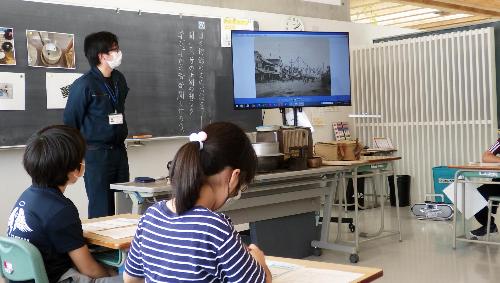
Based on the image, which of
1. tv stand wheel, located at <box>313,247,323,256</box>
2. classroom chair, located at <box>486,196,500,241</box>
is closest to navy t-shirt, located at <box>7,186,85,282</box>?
tv stand wheel, located at <box>313,247,323,256</box>

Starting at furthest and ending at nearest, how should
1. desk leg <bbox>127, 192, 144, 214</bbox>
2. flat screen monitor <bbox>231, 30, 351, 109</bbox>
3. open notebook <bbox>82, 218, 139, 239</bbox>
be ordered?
flat screen monitor <bbox>231, 30, 351, 109</bbox> → desk leg <bbox>127, 192, 144, 214</bbox> → open notebook <bbox>82, 218, 139, 239</bbox>

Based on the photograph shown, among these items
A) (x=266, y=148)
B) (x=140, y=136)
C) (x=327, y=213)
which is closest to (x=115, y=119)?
(x=266, y=148)

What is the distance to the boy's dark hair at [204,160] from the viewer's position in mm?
1380

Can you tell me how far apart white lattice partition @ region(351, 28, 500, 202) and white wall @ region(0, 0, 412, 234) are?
0.40m

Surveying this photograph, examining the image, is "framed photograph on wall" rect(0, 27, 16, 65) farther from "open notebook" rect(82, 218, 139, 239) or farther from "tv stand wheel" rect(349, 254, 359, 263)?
"tv stand wheel" rect(349, 254, 359, 263)

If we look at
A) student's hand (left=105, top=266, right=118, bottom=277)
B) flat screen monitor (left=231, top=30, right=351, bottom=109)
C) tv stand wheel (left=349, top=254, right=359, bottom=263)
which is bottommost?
tv stand wheel (left=349, top=254, right=359, bottom=263)

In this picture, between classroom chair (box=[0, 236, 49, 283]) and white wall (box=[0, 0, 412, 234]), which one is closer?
classroom chair (box=[0, 236, 49, 283])

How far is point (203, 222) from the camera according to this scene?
→ 135 centimetres

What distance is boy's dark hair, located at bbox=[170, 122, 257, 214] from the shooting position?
1.38 metres

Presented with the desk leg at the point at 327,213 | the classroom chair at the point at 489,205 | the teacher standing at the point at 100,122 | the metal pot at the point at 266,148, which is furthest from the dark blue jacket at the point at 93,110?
the classroom chair at the point at 489,205

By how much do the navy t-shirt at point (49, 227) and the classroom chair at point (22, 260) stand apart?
0.31 feet

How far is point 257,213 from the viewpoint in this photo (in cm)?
432

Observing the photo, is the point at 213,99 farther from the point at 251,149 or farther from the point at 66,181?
the point at 251,149

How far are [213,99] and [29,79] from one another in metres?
1.79
